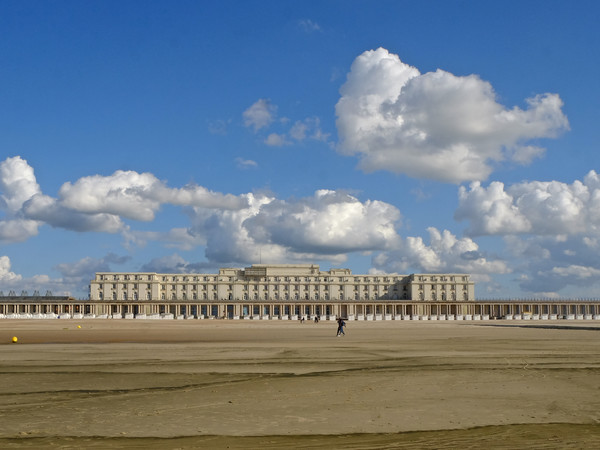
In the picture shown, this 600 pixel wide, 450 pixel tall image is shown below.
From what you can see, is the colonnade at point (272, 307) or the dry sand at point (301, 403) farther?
the colonnade at point (272, 307)

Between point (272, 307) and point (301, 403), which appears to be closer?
point (301, 403)

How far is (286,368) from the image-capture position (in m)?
22.8

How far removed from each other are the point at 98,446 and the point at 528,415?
900 cm

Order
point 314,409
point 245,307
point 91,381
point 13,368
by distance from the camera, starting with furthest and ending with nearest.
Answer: point 245,307 → point 13,368 → point 91,381 → point 314,409

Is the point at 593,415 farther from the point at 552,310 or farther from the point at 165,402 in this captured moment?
the point at 552,310

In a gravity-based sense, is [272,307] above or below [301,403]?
below

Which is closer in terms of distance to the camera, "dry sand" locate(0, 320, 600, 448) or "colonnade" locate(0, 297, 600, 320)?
"dry sand" locate(0, 320, 600, 448)

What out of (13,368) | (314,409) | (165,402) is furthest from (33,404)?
(13,368)

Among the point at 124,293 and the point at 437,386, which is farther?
the point at 124,293

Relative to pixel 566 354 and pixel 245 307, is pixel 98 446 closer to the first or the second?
pixel 566 354

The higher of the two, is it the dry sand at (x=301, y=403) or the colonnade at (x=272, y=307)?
the dry sand at (x=301, y=403)

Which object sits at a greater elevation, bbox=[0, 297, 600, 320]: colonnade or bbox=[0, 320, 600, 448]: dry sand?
bbox=[0, 320, 600, 448]: dry sand

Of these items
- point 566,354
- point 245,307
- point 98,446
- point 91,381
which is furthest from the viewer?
point 245,307

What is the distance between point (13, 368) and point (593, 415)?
19.1 meters
